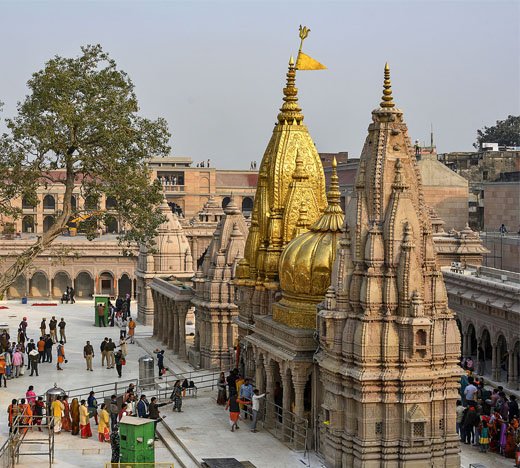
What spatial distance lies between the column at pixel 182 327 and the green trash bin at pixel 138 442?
16.4 metres

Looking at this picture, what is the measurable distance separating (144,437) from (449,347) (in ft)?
22.3

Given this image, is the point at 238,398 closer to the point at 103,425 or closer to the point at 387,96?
the point at 103,425

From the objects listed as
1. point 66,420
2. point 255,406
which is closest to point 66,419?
point 66,420

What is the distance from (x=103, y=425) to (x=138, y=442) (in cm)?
398

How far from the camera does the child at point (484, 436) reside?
2505cm

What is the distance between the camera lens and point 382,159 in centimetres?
2372

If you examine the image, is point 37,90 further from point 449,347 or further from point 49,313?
point 49,313

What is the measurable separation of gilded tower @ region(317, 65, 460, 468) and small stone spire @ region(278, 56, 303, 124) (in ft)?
28.7

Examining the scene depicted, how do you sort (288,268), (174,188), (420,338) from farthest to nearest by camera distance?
(174,188) < (288,268) < (420,338)

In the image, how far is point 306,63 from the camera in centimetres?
3378

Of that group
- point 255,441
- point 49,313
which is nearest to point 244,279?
point 255,441

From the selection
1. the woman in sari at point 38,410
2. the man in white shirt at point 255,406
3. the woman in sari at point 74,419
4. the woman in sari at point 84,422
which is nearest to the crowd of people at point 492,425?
the man in white shirt at point 255,406

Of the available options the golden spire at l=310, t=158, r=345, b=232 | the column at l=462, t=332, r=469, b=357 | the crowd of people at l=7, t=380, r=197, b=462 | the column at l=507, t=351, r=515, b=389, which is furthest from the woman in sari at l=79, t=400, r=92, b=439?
the column at l=462, t=332, r=469, b=357

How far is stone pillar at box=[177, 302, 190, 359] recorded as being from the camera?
132ft
